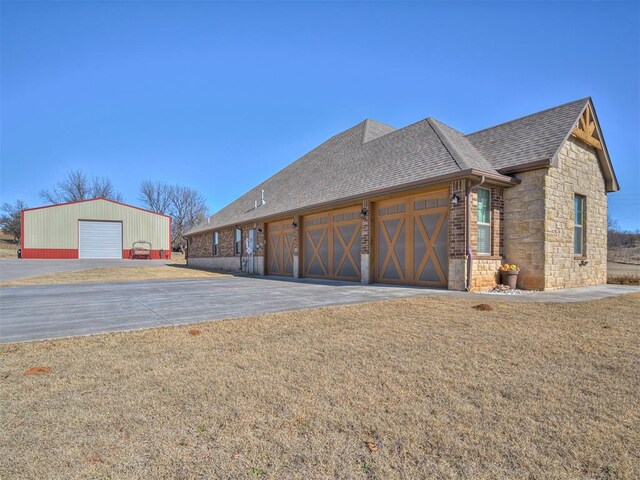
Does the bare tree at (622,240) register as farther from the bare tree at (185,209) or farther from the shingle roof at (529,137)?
the bare tree at (185,209)

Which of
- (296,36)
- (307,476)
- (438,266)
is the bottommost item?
(307,476)

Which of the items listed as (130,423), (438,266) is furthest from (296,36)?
(130,423)

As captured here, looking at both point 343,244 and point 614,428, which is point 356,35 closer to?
point 343,244

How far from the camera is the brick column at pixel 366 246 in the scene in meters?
11.8

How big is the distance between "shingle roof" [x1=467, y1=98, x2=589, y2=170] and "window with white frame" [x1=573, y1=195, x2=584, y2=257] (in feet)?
8.04

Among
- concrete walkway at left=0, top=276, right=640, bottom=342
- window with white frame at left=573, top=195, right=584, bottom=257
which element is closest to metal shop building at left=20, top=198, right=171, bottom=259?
concrete walkway at left=0, top=276, right=640, bottom=342

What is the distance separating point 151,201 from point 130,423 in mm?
60344

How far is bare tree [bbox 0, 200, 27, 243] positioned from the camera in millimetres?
52281

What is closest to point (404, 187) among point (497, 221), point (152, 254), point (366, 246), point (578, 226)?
point (366, 246)

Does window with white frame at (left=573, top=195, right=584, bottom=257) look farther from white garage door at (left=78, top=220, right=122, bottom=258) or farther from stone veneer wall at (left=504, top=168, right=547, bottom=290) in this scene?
white garage door at (left=78, top=220, right=122, bottom=258)

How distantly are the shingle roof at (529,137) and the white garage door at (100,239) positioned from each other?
3582 cm

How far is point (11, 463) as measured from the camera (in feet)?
6.43

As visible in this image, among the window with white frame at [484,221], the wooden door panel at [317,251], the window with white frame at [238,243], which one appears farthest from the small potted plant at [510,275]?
the window with white frame at [238,243]

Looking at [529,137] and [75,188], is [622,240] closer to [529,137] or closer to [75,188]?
[529,137]
